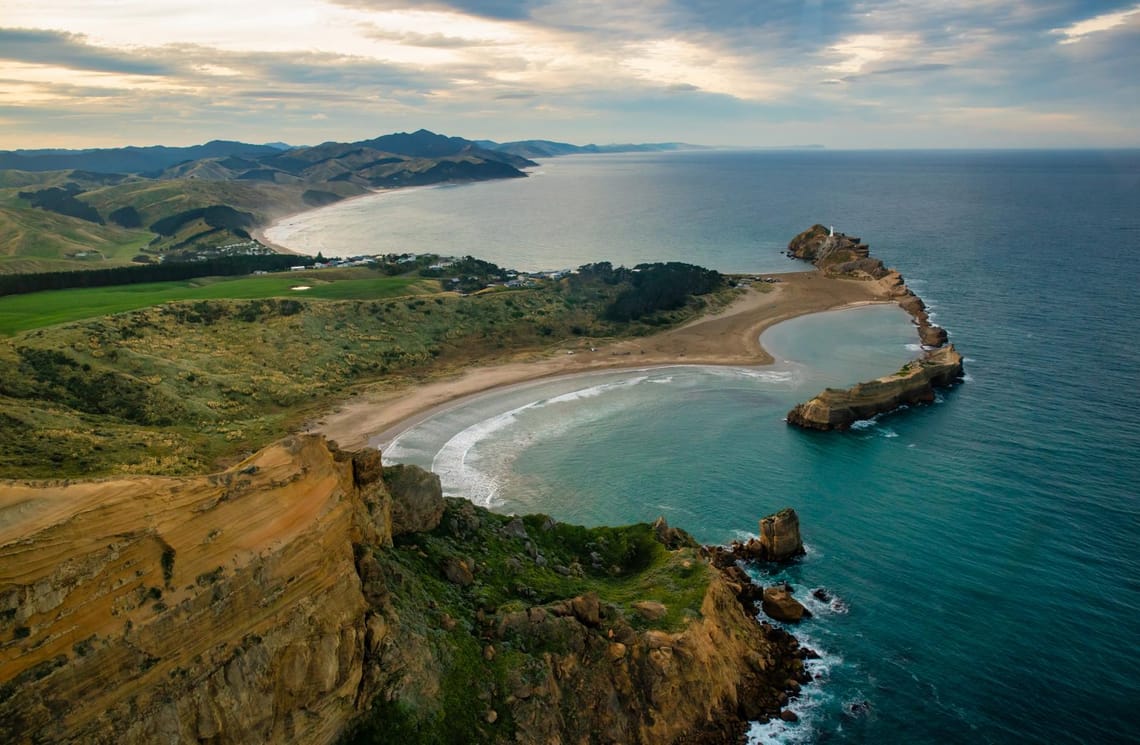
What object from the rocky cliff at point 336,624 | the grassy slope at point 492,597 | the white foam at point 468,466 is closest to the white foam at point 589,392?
the white foam at point 468,466

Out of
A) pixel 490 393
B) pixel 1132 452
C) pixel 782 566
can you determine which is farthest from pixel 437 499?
pixel 1132 452

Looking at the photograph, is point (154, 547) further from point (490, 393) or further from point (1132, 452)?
point (1132, 452)

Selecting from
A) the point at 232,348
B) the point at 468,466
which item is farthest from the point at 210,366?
the point at 468,466

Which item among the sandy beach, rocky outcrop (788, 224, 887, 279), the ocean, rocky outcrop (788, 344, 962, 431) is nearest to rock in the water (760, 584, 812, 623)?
the ocean

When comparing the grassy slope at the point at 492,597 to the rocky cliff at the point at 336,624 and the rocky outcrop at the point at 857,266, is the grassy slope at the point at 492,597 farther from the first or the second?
the rocky outcrop at the point at 857,266

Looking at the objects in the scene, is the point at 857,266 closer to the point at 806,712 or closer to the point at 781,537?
the point at 781,537
